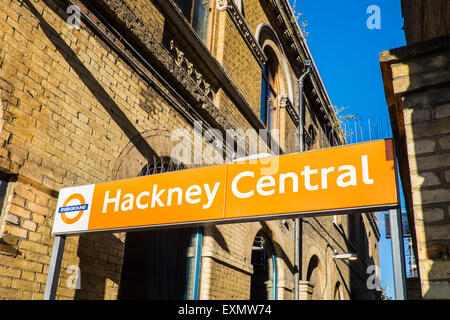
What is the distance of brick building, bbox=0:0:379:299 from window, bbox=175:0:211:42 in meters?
0.03

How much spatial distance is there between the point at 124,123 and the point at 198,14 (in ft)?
13.3

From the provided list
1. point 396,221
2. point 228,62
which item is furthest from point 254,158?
point 228,62

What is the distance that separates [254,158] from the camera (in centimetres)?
337

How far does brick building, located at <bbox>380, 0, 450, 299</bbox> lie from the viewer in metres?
2.65

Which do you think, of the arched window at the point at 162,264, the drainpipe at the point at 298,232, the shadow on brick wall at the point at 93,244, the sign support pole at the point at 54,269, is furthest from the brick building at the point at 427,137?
the drainpipe at the point at 298,232

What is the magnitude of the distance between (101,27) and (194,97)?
2.07m

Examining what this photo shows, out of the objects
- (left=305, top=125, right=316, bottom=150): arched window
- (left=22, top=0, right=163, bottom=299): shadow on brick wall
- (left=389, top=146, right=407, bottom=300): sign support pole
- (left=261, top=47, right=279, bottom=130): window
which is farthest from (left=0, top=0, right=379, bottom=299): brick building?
(left=305, top=125, right=316, bottom=150): arched window

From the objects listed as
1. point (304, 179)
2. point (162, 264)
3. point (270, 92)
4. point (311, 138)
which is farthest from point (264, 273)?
point (304, 179)

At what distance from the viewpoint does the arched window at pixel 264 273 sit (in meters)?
9.88

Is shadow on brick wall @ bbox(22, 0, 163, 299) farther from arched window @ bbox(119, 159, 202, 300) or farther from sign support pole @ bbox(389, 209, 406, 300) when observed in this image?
sign support pole @ bbox(389, 209, 406, 300)

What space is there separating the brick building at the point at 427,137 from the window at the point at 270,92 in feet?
25.4

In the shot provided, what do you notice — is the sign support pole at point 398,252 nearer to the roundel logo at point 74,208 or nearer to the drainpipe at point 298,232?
the roundel logo at point 74,208

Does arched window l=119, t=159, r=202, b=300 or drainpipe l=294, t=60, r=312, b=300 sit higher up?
drainpipe l=294, t=60, r=312, b=300

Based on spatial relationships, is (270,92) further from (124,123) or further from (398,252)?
(398,252)
